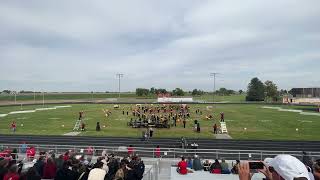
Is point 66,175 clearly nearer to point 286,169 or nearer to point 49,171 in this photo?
point 49,171

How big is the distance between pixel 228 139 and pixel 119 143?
12.3 m

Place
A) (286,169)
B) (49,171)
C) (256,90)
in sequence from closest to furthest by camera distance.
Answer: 1. (286,169)
2. (49,171)
3. (256,90)

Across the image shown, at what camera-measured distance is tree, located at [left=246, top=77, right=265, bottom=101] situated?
158375 mm

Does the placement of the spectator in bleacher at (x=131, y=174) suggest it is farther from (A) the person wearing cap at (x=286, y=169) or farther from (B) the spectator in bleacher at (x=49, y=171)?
(A) the person wearing cap at (x=286, y=169)

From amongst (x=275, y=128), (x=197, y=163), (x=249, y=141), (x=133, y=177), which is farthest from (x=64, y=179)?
(x=275, y=128)

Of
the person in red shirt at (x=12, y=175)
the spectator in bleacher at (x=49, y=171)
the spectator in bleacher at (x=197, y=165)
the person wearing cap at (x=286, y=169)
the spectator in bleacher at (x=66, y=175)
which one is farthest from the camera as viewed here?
the spectator in bleacher at (x=197, y=165)

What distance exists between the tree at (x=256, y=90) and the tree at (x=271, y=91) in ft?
25.1

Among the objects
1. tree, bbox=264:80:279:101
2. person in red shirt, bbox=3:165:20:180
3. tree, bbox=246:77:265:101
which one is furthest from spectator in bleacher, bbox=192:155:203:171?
tree, bbox=264:80:279:101

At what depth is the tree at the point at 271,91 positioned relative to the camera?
6560 inches

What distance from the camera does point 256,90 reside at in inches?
6245

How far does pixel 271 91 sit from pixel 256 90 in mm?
12086

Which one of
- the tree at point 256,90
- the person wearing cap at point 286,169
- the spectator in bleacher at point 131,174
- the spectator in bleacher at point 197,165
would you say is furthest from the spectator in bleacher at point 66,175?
the tree at point 256,90

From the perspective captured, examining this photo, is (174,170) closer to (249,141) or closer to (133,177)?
(133,177)

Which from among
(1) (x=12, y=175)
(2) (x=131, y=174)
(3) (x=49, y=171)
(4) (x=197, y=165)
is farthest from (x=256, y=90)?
(1) (x=12, y=175)
